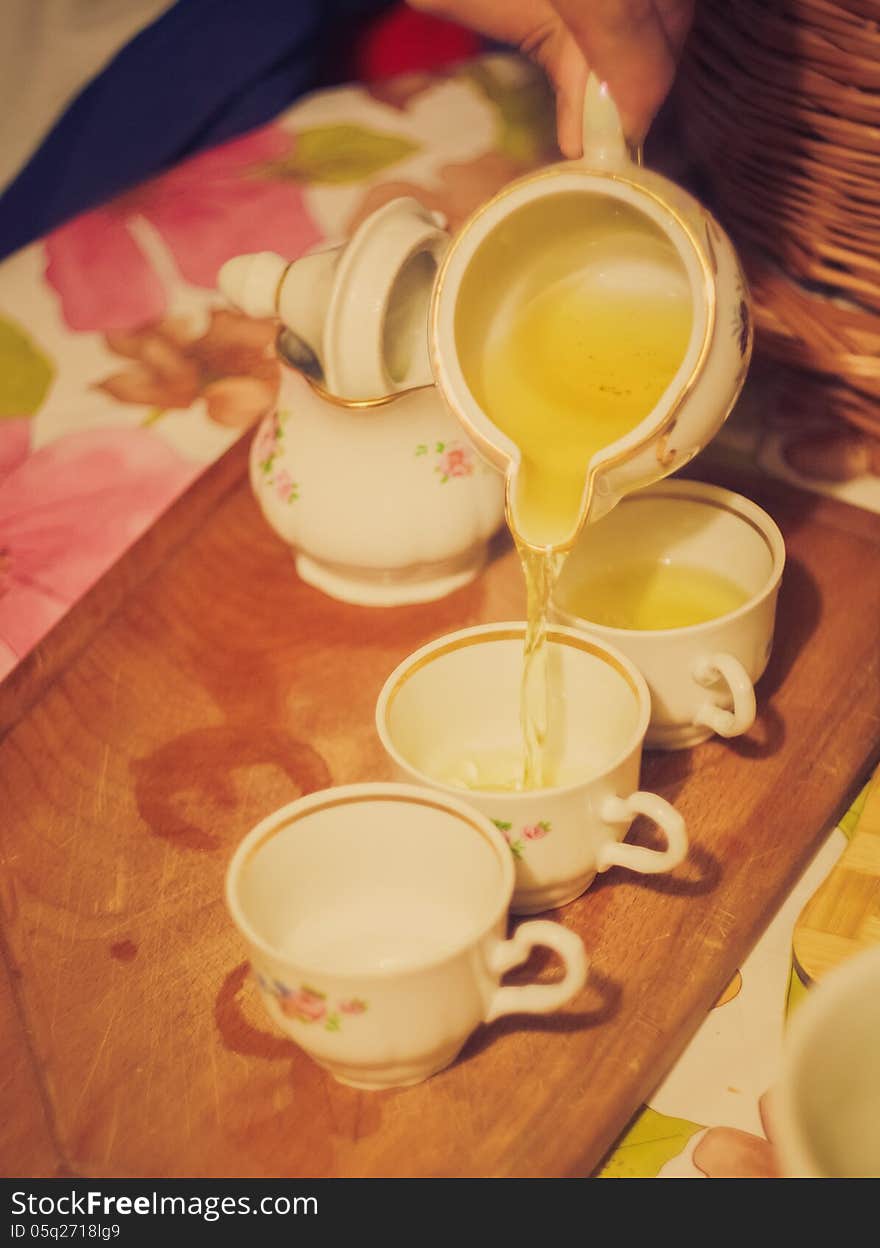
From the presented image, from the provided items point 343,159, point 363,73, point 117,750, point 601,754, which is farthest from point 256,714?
point 363,73

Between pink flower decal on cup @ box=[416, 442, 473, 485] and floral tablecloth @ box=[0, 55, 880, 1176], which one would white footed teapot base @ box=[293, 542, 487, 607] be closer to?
pink flower decal on cup @ box=[416, 442, 473, 485]

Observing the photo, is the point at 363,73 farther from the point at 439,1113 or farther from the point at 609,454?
the point at 439,1113

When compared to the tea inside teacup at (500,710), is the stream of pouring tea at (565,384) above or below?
above

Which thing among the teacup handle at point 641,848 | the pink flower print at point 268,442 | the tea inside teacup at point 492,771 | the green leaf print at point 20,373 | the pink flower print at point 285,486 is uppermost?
the pink flower print at point 268,442

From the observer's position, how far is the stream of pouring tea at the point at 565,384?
2.67ft

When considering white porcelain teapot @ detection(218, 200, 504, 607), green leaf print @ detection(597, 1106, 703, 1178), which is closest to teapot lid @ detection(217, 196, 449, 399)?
white porcelain teapot @ detection(218, 200, 504, 607)

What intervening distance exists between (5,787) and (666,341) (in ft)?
1.55

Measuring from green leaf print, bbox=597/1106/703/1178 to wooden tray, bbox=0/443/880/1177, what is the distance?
19 millimetres

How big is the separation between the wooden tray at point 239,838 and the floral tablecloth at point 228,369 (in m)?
0.03

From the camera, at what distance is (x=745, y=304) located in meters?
0.78

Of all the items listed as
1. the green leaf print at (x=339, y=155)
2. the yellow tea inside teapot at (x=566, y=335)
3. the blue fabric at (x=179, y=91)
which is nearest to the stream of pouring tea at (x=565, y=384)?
the yellow tea inside teapot at (x=566, y=335)

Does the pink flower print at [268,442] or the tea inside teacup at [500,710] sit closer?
the tea inside teacup at [500,710]

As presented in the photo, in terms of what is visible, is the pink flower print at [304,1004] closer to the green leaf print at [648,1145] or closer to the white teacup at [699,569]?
the green leaf print at [648,1145]

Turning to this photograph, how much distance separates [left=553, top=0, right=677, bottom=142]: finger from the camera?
30.5 inches
